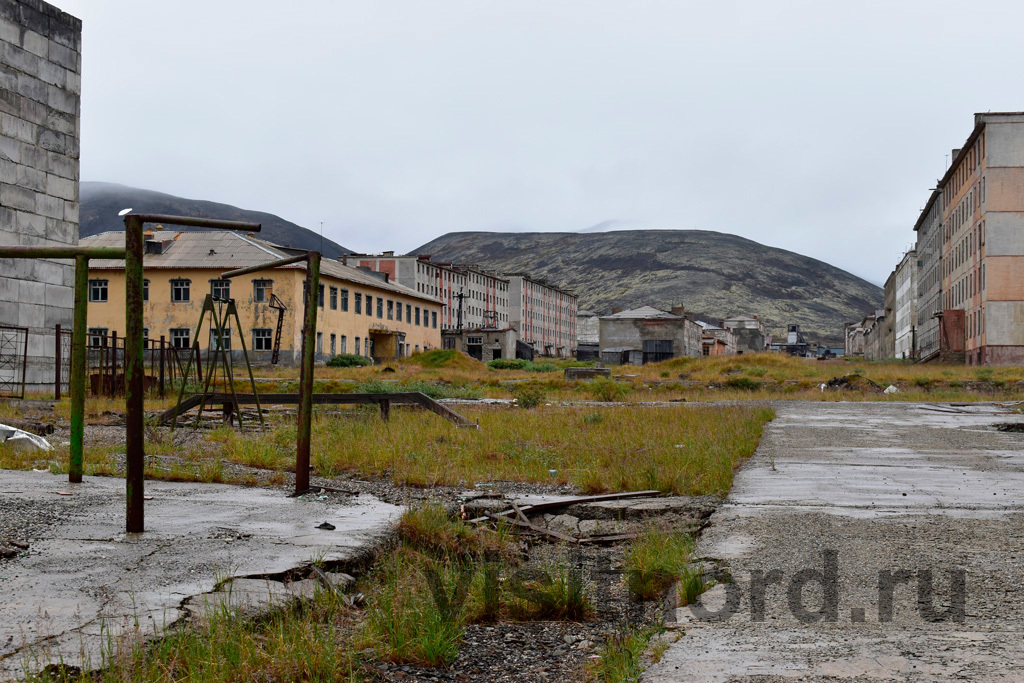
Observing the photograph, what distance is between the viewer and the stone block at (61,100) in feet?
55.0

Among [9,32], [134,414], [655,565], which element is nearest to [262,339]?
[9,32]

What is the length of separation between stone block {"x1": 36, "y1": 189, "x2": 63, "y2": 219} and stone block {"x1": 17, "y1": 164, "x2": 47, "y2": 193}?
0.49ft

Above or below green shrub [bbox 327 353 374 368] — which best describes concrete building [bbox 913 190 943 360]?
above

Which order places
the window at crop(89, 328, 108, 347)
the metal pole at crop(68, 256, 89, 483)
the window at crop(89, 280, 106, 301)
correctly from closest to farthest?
the metal pole at crop(68, 256, 89, 483)
the window at crop(89, 328, 108, 347)
the window at crop(89, 280, 106, 301)

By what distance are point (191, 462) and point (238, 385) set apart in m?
19.0

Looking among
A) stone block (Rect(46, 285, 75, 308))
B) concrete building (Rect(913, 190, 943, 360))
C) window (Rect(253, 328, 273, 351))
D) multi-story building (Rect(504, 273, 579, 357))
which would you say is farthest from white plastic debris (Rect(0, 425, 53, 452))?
multi-story building (Rect(504, 273, 579, 357))

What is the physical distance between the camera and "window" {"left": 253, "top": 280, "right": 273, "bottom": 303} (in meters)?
51.2

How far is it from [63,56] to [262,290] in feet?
115

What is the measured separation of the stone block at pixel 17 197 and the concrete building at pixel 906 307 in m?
78.3

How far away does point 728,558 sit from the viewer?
4512mm

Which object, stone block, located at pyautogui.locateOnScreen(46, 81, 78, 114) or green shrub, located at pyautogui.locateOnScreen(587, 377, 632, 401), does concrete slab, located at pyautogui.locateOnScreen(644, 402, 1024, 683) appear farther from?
green shrub, located at pyautogui.locateOnScreen(587, 377, 632, 401)

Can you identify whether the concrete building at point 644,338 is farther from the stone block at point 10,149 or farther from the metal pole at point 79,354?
the metal pole at point 79,354

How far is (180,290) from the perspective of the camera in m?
52.5

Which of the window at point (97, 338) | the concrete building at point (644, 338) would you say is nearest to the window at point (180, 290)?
the window at point (97, 338)
